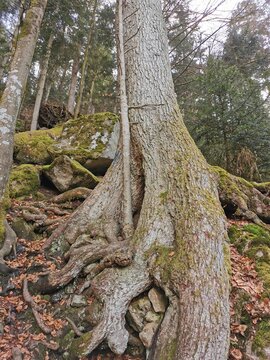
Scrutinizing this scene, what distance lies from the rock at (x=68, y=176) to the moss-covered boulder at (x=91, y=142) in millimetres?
840

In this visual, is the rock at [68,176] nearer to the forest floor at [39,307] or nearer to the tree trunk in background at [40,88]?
the forest floor at [39,307]

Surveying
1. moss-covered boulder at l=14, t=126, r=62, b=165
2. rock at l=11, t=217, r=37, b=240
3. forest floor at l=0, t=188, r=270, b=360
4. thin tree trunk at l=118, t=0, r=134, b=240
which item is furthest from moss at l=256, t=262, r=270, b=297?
moss-covered boulder at l=14, t=126, r=62, b=165

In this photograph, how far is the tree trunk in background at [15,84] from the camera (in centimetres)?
410

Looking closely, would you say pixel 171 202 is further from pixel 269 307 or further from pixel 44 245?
pixel 44 245

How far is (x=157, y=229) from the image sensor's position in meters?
3.49

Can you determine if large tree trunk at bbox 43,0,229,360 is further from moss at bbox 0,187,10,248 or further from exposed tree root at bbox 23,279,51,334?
moss at bbox 0,187,10,248

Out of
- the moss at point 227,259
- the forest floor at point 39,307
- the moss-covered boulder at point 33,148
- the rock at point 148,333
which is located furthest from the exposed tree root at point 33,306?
the moss-covered boulder at point 33,148

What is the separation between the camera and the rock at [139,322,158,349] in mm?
2738

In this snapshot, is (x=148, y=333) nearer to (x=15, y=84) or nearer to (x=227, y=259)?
(x=227, y=259)

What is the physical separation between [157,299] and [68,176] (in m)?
4.62

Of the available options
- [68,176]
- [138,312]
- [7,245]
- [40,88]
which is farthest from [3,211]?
[40,88]

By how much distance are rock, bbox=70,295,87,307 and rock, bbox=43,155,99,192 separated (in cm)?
383

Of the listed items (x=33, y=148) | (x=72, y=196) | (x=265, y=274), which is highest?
(x=33, y=148)

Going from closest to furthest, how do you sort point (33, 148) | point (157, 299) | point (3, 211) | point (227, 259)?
point (157, 299), point (227, 259), point (3, 211), point (33, 148)
